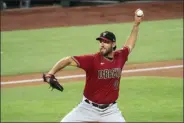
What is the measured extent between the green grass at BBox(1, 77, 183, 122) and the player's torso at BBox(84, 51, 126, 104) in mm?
3342

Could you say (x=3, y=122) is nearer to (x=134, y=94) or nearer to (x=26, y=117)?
(x=26, y=117)

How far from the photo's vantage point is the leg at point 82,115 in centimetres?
724

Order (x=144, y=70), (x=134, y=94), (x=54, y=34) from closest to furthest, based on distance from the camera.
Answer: (x=134, y=94) → (x=144, y=70) → (x=54, y=34)

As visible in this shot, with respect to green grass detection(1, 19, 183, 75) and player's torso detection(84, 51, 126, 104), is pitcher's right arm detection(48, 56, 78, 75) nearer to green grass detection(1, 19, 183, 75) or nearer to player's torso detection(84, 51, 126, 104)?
player's torso detection(84, 51, 126, 104)

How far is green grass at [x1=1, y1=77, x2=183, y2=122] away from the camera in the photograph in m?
11.0

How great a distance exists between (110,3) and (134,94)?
14.9 meters

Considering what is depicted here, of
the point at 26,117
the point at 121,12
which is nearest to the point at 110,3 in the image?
the point at 121,12

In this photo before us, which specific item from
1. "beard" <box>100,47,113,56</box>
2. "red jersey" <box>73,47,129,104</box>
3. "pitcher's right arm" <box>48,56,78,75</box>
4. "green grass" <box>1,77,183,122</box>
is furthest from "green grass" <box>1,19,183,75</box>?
"pitcher's right arm" <box>48,56,78,75</box>

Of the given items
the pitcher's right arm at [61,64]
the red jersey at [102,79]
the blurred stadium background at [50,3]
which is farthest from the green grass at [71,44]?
the pitcher's right arm at [61,64]

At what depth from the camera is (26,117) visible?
36.0 feet

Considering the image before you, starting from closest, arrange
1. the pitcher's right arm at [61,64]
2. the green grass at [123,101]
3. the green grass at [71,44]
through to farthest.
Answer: the pitcher's right arm at [61,64]
the green grass at [123,101]
the green grass at [71,44]

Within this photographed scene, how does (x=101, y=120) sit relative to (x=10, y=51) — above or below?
above

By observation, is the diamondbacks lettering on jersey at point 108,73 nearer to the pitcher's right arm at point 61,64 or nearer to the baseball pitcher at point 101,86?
the baseball pitcher at point 101,86

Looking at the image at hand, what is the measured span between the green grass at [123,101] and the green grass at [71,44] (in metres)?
2.74
